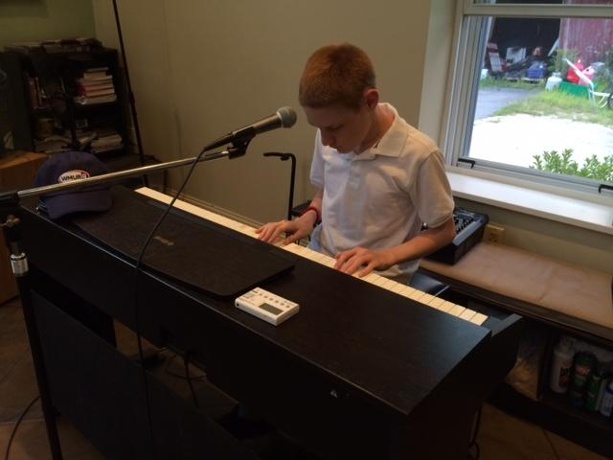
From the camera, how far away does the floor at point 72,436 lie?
1741 millimetres

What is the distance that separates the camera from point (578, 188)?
2.16 meters

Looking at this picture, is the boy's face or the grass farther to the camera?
the grass

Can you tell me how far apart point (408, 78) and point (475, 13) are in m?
0.38

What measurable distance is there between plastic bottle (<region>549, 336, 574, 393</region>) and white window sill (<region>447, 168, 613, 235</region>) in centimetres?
44

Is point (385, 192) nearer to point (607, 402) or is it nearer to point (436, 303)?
point (436, 303)

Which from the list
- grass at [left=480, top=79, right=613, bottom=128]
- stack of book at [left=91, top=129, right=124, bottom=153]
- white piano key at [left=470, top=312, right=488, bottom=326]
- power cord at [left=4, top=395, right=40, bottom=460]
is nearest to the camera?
white piano key at [left=470, top=312, right=488, bottom=326]

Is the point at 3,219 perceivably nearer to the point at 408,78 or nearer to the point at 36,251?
the point at 36,251

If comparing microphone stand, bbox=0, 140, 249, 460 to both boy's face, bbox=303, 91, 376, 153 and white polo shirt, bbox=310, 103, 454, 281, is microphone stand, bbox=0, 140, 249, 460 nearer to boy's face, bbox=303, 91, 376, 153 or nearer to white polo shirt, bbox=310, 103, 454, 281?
boy's face, bbox=303, 91, 376, 153

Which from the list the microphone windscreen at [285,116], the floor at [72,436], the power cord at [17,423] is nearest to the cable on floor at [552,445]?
the floor at [72,436]

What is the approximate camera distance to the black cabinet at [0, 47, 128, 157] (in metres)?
2.85

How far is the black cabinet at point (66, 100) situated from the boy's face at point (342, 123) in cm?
200

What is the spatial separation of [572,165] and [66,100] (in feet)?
8.49

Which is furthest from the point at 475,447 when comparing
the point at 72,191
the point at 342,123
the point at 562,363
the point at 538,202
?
the point at 72,191

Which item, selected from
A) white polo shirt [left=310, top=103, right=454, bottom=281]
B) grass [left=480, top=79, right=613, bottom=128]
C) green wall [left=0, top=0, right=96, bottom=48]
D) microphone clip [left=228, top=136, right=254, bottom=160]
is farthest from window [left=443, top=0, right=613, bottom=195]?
green wall [left=0, top=0, right=96, bottom=48]
